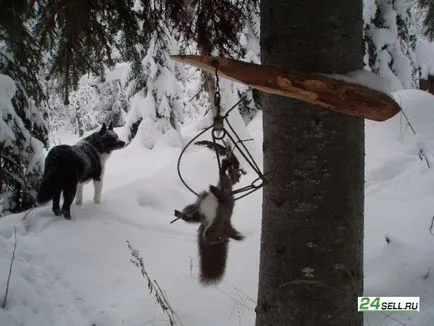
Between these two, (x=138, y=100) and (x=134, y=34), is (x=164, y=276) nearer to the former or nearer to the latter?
(x=134, y=34)

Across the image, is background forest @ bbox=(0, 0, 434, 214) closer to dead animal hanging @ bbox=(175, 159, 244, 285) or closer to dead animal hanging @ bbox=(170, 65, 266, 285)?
dead animal hanging @ bbox=(170, 65, 266, 285)

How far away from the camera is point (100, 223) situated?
209 inches

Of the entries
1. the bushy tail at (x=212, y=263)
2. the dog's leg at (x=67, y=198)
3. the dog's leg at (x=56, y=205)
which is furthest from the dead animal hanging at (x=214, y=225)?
the dog's leg at (x=56, y=205)

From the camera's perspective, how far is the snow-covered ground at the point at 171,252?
324cm

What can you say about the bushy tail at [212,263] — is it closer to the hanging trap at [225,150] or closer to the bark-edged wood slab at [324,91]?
the hanging trap at [225,150]

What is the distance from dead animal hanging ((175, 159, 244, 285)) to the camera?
1.71 m

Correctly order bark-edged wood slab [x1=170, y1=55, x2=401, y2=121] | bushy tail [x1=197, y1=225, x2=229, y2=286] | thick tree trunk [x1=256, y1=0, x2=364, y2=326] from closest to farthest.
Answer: bark-edged wood slab [x1=170, y1=55, x2=401, y2=121]
thick tree trunk [x1=256, y1=0, x2=364, y2=326]
bushy tail [x1=197, y1=225, x2=229, y2=286]

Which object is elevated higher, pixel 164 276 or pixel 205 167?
pixel 205 167

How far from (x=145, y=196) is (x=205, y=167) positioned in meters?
1.38

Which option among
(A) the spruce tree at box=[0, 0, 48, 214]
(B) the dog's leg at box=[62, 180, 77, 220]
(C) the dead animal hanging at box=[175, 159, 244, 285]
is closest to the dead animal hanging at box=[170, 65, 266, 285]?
(C) the dead animal hanging at box=[175, 159, 244, 285]

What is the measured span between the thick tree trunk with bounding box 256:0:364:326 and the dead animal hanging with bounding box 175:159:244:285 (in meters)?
0.23

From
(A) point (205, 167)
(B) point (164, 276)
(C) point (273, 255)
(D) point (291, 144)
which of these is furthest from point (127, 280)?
(A) point (205, 167)

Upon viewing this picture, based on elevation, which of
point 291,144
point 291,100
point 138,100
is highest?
point 138,100

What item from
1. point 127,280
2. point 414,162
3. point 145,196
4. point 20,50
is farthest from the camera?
point 145,196
